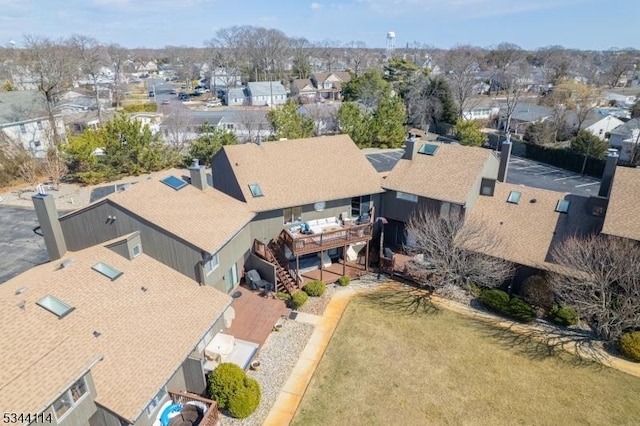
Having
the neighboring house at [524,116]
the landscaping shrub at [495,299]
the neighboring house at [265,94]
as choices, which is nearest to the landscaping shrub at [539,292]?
the landscaping shrub at [495,299]

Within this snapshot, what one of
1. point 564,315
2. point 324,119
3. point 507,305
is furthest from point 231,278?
point 324,119

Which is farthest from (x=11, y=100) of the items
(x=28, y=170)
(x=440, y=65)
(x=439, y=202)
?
(x=440, y=65)

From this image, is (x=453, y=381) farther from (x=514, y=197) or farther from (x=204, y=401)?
(x=514, y=197)

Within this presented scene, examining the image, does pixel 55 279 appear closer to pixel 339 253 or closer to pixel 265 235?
pixel 265 235

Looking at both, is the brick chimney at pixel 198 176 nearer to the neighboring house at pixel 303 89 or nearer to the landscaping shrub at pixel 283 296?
the landscaping shrub at pixel 283 296

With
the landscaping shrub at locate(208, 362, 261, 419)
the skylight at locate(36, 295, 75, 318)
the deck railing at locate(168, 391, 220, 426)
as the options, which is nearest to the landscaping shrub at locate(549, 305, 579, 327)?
the landscaping shrub at locate(208, 362, 261, 419)

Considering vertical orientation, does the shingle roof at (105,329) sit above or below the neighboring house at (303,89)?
below

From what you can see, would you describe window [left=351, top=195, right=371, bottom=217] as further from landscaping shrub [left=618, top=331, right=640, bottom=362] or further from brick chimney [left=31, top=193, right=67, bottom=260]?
brick chimney [left=31, top=193, right=67, bottom=260]
